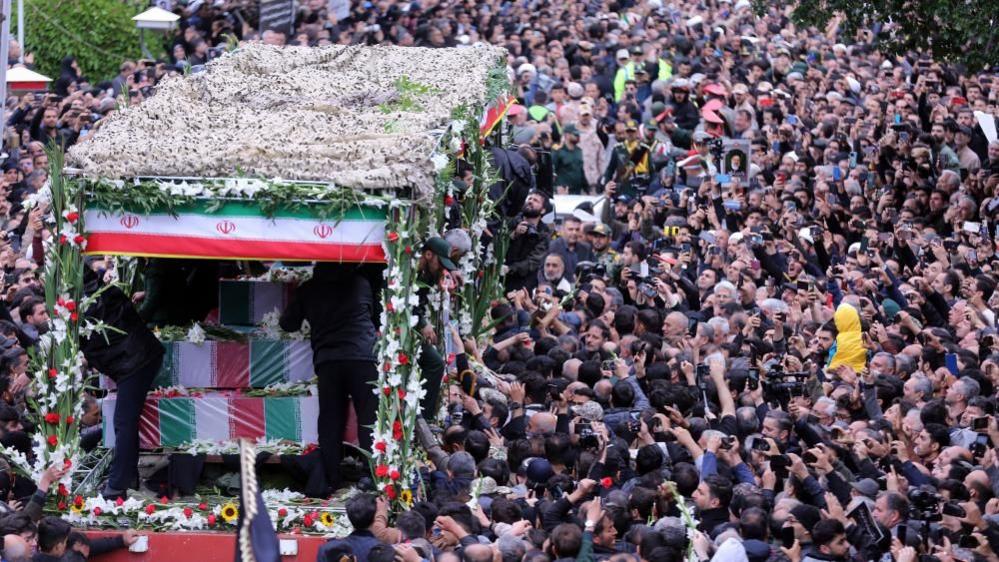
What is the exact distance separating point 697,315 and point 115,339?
5.90 m

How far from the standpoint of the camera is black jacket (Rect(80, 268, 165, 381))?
11.8 m

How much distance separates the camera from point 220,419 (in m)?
12.3

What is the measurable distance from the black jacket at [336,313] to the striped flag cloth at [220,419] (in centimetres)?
42

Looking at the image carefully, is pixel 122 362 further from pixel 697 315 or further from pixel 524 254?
pixel 524 254

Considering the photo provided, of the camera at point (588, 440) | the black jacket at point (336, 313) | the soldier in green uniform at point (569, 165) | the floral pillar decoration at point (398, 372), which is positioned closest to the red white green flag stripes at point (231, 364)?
the black jacket at point (336, 313)

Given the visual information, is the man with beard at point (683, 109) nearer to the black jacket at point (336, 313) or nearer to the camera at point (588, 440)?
the black jacket at point (336, 313)

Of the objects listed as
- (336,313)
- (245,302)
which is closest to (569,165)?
(245,302)

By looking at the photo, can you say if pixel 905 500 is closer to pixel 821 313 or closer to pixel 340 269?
pixel 340 269

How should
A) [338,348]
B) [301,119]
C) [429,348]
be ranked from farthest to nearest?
1. [429,348]
2. [301,119]
3. [338,348]

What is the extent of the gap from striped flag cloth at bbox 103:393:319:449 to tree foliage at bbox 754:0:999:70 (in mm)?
9119

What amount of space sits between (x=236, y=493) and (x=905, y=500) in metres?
4.46

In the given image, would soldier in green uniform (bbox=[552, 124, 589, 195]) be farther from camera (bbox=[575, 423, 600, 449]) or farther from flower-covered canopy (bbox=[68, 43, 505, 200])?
camera (bbox=[575, 423, 600, 449])

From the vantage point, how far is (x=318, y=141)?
12.1 m

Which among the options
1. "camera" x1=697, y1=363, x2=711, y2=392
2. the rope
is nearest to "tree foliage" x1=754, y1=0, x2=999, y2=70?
"camera" x1=697, y1=363, x2=711, y2=392
